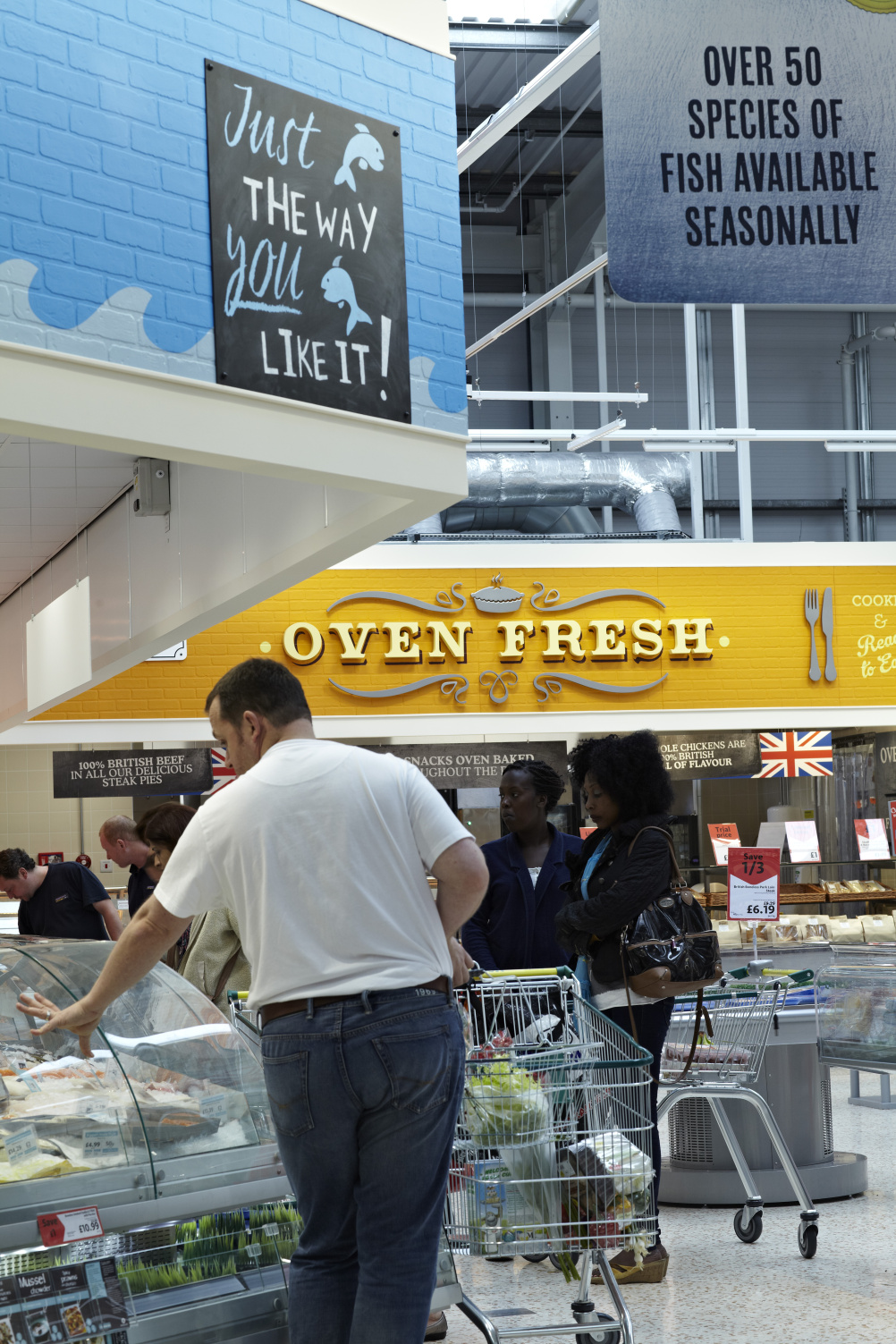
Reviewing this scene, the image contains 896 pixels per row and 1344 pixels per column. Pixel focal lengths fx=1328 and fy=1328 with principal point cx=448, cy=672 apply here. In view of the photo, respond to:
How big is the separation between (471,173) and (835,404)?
6.04 meters

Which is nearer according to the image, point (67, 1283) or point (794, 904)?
point (67, 1283)

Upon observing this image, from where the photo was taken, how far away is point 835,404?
728 inches

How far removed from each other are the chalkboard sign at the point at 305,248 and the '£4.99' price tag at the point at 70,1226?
8.22ft

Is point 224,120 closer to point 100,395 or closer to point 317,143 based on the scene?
point 317,143

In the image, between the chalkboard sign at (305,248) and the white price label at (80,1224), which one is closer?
the white price label at (80,1224)

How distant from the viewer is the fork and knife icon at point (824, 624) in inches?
473

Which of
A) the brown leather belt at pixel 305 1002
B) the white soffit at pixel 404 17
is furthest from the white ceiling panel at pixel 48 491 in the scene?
the brown leather belt at pixel 305 1002

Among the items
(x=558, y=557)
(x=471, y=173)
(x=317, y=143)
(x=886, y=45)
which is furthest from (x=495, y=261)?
(x=886, y=45)

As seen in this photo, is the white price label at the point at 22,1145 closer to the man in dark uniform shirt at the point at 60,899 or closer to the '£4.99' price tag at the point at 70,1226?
the '£4.99' price tag at the point at 70,1226

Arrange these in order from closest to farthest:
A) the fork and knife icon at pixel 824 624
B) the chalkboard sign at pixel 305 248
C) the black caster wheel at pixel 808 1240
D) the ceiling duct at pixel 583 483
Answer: the chalkboard sign at pixel 305 248, the black caster wheel at pixel 808 1240, the fork and knife icon at pixel 824 624, the ceiling duct at pixel 583 483

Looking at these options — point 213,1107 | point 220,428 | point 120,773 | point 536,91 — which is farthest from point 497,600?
point 213,1107

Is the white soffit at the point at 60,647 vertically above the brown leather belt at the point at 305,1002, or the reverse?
the white soffit at the point at 60,647

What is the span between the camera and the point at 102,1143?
8.74 ft

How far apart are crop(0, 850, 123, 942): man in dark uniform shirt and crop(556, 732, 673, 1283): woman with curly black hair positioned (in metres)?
3.45
